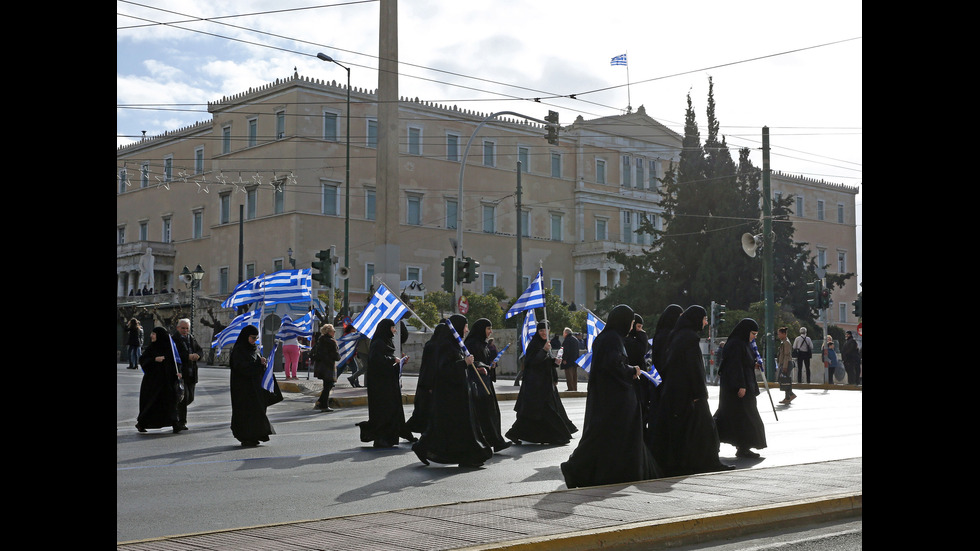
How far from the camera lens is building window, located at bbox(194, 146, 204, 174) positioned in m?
61.8

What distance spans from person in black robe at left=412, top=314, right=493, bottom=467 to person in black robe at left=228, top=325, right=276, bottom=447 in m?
3.17

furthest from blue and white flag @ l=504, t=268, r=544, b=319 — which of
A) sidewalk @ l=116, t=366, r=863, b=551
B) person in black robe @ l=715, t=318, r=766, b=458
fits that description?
sidewalk @ l=116, t=366, r=863, b=551

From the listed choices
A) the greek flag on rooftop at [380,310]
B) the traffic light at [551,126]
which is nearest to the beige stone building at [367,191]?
the traffic light at [551,126]

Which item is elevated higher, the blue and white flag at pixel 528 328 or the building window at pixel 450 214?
the building window at pixel 450 214

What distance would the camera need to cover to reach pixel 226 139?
193 ft

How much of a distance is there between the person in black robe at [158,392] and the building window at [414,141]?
1663 inches

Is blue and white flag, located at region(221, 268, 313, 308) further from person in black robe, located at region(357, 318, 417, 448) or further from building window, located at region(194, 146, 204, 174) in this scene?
building window, located at region(194, 146, 204, 174)

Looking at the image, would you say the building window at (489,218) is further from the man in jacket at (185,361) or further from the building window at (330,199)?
the man in jacket at (185,361)

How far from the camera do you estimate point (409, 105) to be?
2297 inches

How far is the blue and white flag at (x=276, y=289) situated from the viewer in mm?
19359
